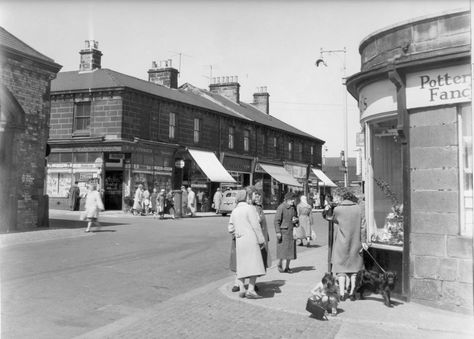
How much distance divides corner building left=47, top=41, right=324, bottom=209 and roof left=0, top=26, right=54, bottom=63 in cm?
947

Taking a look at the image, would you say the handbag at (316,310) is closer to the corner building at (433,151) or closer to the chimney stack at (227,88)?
the corner building at (433,151)

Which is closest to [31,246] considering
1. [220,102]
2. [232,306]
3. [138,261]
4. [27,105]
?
[138,261]

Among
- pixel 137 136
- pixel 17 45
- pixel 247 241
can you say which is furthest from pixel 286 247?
pixel 137 136

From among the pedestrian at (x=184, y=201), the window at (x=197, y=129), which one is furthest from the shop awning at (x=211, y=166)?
the pedestrian at (x=184, y=201)

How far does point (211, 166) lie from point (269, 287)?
2404 centimetres

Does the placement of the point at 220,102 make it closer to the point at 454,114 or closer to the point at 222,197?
the point at 222,197

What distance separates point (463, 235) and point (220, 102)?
32.9m

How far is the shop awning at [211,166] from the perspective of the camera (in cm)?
3058

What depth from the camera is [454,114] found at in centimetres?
630

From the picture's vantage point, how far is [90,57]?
96.1 feet

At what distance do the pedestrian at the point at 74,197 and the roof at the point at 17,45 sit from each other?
417 inches

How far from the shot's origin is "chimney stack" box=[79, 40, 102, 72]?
2923 centimetres

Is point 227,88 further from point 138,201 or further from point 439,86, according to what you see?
point 439,86

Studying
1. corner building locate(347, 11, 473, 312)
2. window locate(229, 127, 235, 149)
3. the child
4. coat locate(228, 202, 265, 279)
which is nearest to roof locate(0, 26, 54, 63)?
coat locate(228, 202, 265, 279)
